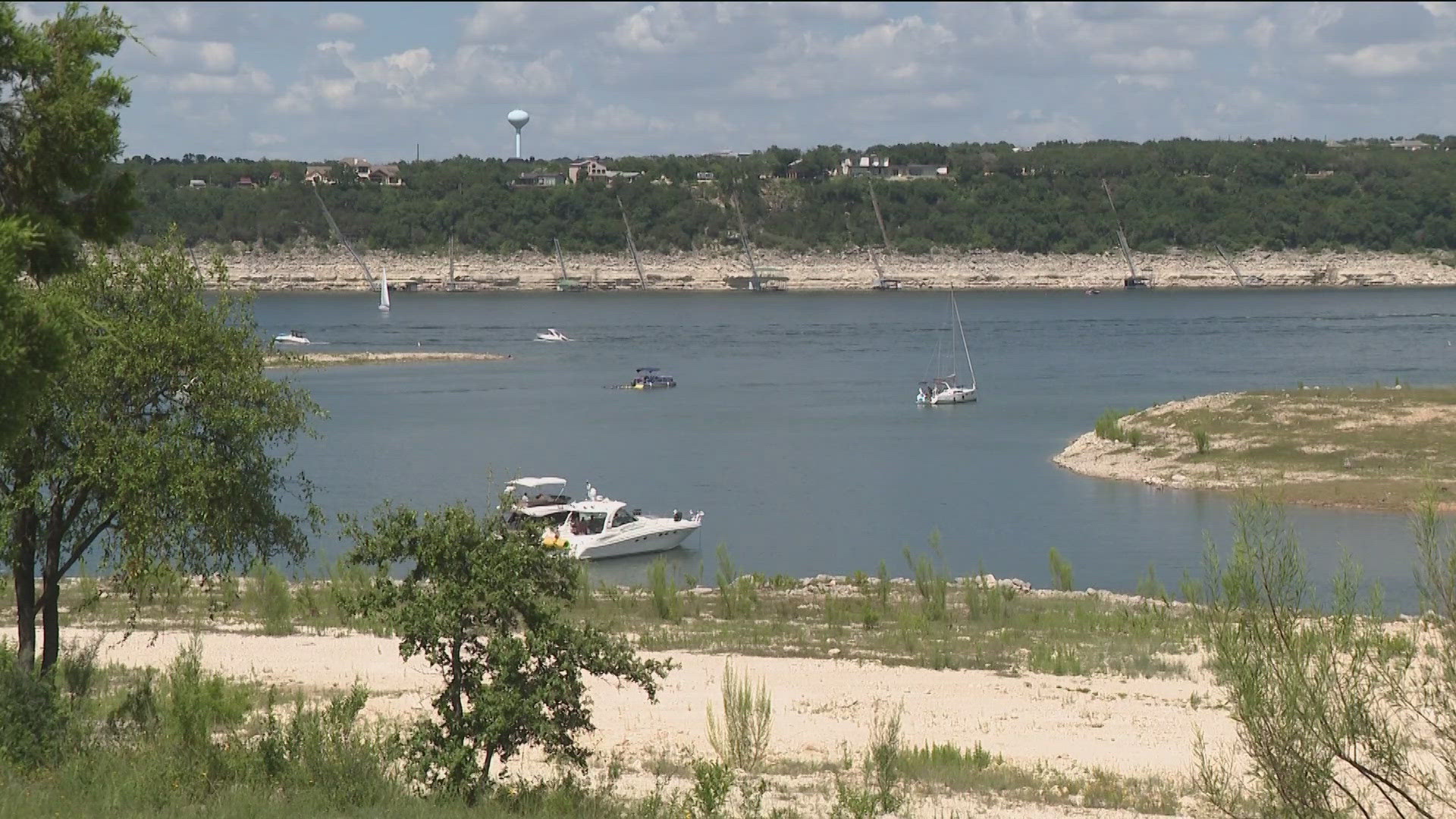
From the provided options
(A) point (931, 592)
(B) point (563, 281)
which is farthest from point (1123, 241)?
(A) point (931, 592)

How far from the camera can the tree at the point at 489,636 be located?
10.6m

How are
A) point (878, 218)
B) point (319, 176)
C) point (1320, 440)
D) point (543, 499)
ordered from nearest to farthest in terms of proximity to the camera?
1. point (543, 499)
2. point (1320, 440)
3. point (878, 218)
4. point (319, 176)

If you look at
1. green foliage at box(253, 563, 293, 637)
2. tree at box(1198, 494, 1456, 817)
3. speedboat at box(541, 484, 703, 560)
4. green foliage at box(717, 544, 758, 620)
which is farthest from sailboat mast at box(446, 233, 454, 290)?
tree at box(1198, 494, 1456, 817)

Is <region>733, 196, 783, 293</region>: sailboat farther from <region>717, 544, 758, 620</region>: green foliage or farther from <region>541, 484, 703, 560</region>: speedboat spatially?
<region>717, 544, 758, 620</region>: green foliage

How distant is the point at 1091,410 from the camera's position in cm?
5809

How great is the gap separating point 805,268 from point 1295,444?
134m

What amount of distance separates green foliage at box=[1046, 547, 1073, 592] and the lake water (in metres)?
0.99

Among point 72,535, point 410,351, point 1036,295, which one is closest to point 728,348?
point 410,351

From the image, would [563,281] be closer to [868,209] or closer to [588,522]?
[868,209]

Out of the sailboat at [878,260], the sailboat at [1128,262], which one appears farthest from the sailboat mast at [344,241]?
the sailboat at [1128,262]

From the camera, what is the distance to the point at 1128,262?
16862cm

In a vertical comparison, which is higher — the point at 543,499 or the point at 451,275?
the point at 451,275

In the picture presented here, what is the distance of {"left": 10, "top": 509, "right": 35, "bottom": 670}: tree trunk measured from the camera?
1414cm

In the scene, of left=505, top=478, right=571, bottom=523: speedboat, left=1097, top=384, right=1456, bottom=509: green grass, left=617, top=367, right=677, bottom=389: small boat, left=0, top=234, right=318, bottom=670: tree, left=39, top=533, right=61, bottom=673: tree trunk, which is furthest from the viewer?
left=617, top=367, right=677, bottom=389: small boat
